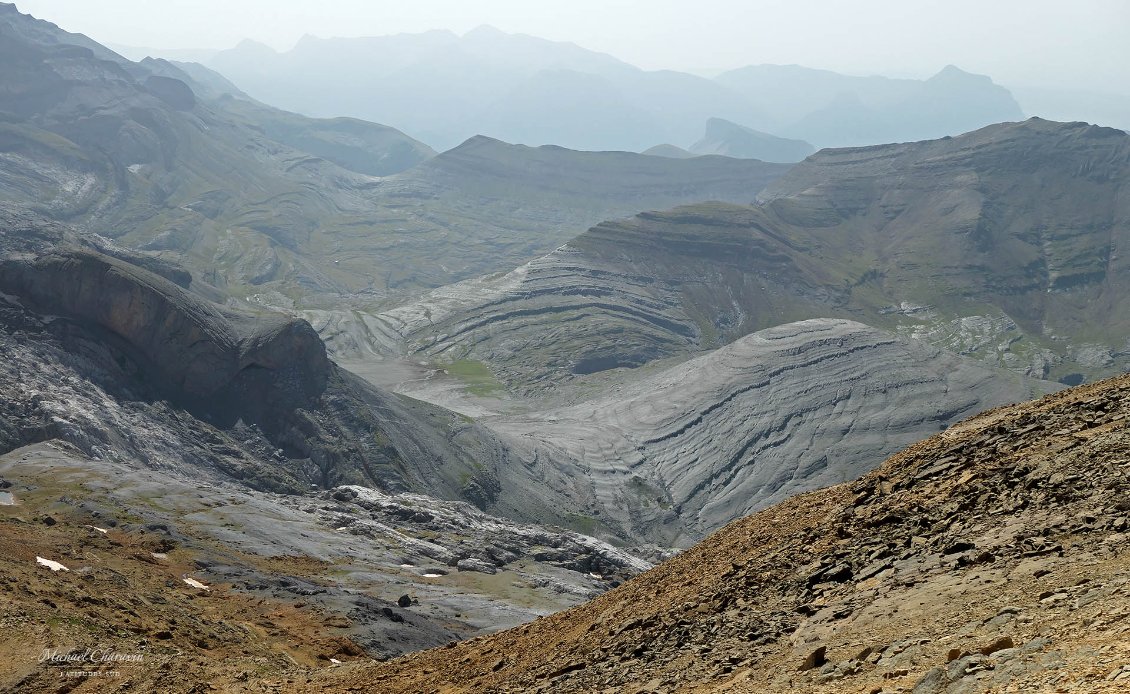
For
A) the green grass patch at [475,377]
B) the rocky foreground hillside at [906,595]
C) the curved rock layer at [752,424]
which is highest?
the rocky foreground hillside at [906,595]

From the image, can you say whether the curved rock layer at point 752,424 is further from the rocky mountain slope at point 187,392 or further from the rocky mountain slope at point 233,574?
the rocky mountain slope at point 233,574

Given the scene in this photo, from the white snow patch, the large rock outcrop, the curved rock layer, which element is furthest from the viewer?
the curved rock layer

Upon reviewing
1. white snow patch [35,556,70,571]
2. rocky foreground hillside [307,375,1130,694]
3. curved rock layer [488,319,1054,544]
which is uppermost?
rocky foreground hillside [307,375,1130,694]

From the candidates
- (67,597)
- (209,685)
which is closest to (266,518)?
(67,597)

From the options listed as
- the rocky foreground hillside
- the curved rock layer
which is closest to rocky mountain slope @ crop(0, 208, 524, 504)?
the curved rock layer

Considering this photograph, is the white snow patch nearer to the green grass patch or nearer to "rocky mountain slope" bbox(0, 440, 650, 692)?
"rocky mountain slope" bbox(0, 440, 650, 692)

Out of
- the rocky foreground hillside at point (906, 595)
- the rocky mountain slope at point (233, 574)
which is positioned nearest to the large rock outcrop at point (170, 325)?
the rocky mountain slope at point (233, 574)

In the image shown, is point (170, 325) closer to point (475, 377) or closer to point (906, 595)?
point (475, 377)
